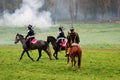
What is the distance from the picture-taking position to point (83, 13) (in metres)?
104

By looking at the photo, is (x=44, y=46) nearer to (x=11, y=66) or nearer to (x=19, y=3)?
(x=11, y=66)

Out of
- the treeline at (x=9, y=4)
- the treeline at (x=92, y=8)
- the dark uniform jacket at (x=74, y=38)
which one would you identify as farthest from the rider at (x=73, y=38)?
the treeline at (x=92, y=8)

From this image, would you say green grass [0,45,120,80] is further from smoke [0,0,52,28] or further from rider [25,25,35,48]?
smoke [0,0,52,28]

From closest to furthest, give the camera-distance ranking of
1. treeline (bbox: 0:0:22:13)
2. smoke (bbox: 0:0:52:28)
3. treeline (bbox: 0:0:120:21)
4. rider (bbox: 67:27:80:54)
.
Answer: rider (bbox: 67:27:80:54) → smoke (bbox: 0:0:52:28) → treeline (bbox: 0:0:22:13) → treeline (bbox: 0:0:120:21)

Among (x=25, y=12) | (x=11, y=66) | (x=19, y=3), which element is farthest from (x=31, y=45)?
(x=19, y=3)

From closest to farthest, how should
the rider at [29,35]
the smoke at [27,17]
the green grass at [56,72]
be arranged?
the green grass at [56,72], the rider at [29,35], the smoke at [27,17]

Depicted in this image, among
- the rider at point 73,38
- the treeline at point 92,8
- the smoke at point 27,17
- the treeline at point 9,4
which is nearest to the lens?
the rider at point 73,38

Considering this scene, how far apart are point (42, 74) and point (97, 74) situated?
3141 mm

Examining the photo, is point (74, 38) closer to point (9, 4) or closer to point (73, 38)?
point (73, 38)

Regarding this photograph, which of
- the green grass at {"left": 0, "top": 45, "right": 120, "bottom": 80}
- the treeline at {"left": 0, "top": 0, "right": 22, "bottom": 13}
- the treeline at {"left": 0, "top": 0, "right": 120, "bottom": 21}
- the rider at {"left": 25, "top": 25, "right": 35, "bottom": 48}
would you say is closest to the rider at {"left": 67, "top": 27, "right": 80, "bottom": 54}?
the green grass at {"left": 0, "top": 45, "right": 120, "bottom": 80}

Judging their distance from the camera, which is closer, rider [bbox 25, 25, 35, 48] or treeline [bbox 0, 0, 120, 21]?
rider [bbox 25, 25, 35, 48]

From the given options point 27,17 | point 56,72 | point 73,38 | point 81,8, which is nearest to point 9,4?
point 81,8

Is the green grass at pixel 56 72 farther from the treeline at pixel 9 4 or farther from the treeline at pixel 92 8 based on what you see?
the treeline at pixel 92 8

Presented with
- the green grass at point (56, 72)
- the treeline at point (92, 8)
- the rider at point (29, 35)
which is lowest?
the green grass at point (56, 72)
